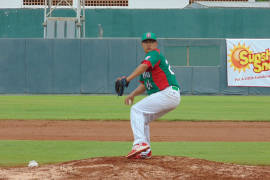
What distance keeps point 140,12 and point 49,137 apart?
66.9ft

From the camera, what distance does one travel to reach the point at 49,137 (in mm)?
10008

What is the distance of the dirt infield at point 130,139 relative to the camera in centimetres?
593

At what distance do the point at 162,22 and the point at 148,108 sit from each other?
76.1 feet

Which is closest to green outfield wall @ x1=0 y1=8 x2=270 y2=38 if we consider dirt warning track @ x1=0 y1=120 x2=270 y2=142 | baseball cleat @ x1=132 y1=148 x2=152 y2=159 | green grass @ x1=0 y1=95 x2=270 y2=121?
green grass @ x1=0 y1=95 x2=270 y2=121

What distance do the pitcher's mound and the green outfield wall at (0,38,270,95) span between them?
16533 mm

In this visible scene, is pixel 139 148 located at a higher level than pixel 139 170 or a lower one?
higher

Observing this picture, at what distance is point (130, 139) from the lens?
9758 mm

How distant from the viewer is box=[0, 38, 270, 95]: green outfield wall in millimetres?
23156

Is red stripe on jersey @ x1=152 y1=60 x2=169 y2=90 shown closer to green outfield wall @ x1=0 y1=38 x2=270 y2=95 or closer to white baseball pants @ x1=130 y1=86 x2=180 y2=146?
white baseball pants @ x1=130 y1=86 x2=180 y2=146

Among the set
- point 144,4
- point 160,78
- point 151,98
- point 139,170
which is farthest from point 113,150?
point 144,4

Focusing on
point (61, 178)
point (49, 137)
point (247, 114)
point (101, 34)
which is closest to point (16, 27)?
point (101, 34)

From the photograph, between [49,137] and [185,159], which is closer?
[185,159]

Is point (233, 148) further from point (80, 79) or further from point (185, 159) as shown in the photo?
point (80, 79)

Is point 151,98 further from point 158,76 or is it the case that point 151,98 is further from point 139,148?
point 139,148
